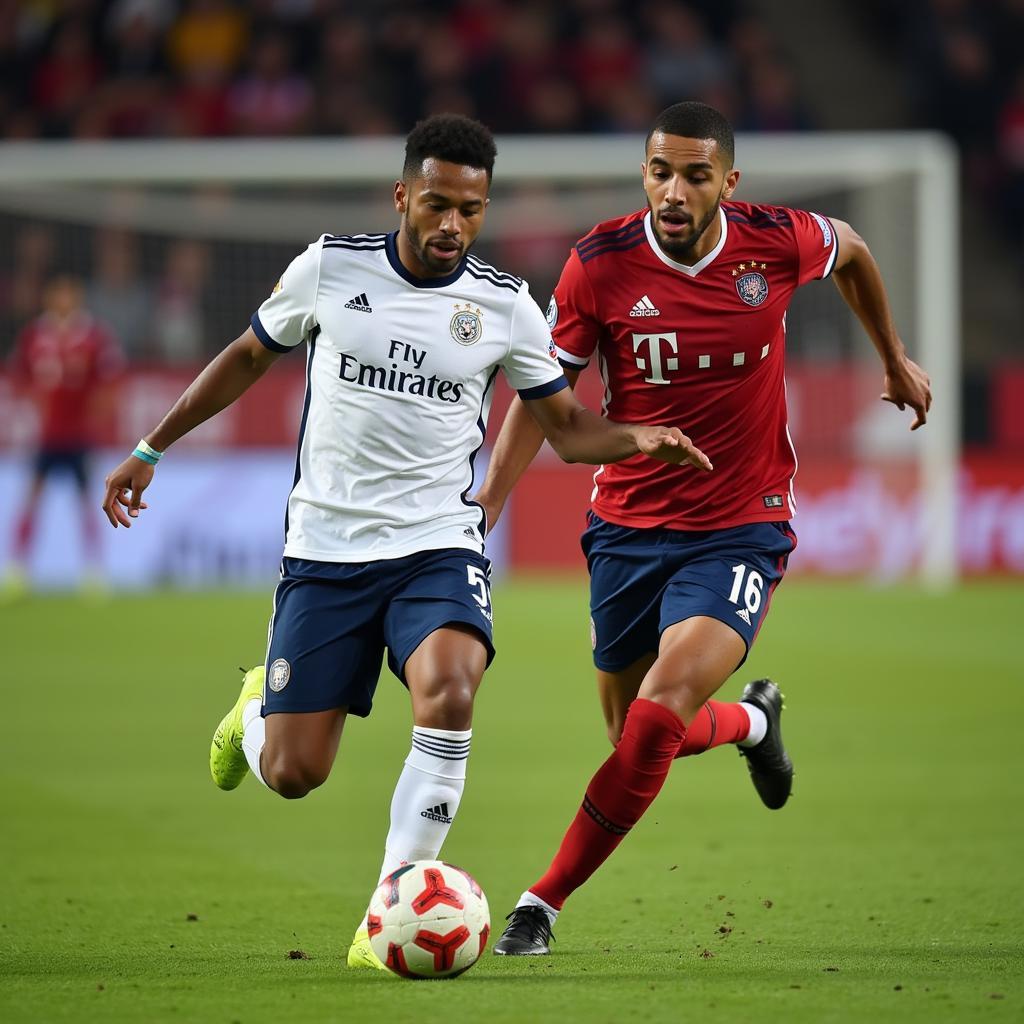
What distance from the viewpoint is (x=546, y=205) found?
60.3ft

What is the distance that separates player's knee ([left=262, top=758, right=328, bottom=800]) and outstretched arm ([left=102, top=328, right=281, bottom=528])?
32.3 inches

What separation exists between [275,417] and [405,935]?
1288 cm

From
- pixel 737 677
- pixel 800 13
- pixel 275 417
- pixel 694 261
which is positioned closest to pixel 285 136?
pixel 275 417

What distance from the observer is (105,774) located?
8367mm

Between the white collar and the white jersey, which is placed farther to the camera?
the white collar

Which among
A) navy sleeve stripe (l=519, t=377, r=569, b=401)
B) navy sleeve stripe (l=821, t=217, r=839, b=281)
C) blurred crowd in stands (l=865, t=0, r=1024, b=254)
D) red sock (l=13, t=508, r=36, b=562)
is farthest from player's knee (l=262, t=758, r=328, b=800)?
blurred crowd in stands (l=865, t=0, r=1024, b=254)

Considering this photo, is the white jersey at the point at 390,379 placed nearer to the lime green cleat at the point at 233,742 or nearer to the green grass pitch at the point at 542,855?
the lime green cleat at the point at 233,742

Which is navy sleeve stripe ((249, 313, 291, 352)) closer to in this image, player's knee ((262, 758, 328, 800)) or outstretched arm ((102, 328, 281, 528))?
outstretched arm ((102, 328, 281, 528))

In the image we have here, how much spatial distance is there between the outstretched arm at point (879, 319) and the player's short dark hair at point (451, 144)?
1.42 meters

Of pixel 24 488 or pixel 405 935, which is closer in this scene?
pixel 405 935

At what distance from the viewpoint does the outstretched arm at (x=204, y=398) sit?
17.6 feet

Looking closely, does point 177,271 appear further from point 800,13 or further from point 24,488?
point 800,13

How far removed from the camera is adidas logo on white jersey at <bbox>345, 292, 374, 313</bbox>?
17.2 ft

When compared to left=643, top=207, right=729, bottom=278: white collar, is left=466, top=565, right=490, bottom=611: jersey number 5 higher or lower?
lower
